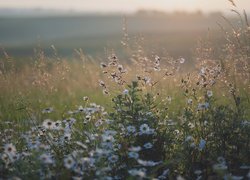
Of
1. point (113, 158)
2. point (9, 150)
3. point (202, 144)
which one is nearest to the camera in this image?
point (9, 150)

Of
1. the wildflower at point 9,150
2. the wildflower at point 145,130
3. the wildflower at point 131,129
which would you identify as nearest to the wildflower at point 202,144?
the wildflower at point 145,130

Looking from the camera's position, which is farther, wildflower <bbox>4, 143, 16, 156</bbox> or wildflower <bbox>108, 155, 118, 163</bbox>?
wildflower <bbox>108, 155, 118, 163</bbox>

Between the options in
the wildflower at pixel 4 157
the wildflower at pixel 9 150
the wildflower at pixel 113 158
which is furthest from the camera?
the wildflower at pixel 113 158

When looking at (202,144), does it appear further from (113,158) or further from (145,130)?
(113,158)

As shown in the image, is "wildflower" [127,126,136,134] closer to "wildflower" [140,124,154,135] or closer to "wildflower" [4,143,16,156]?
"wildflower" [140,124,154,135]

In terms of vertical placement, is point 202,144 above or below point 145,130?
below

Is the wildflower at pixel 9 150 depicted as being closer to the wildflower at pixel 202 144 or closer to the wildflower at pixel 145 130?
the wildflower at pixel 145 130

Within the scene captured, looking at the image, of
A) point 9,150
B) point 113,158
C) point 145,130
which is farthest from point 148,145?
point 9,150

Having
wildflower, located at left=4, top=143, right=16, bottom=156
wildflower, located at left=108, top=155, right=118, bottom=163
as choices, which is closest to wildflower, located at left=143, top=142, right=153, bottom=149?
wildflower, located at left=108, top=155, right=118, bottom=163

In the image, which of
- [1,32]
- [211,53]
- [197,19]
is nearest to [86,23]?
[1,32]

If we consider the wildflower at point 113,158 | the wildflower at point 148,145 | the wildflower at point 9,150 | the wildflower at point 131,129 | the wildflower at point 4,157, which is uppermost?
the wildflower at point 131,129

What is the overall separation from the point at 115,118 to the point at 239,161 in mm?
1190

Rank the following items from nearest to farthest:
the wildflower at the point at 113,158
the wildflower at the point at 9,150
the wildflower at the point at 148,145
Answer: the wildflower at the point at 9,150, the wildflower at the point at 113,158, the wildflower at the point at 148,145

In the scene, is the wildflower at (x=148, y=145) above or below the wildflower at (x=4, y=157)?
above
